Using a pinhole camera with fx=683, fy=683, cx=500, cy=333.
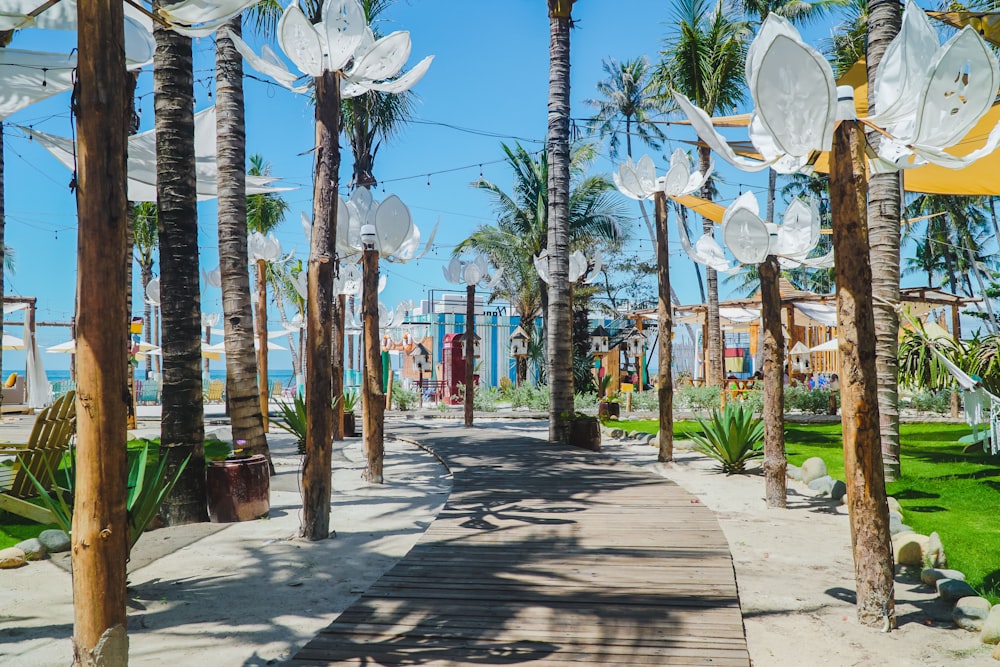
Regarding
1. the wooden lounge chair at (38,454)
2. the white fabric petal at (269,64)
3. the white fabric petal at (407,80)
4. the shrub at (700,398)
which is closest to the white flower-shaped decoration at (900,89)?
the white fabric petal at (407,80)

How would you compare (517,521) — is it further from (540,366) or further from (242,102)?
(540,366)

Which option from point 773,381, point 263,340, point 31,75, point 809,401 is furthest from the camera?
point 809,401

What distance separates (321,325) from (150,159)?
2.83 meters

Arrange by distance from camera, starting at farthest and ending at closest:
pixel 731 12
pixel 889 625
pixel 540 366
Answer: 1. pixel 540 366
2. pixel 731 12
3. pixel 889 625

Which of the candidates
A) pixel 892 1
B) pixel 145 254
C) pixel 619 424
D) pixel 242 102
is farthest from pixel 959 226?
pixel 145 254

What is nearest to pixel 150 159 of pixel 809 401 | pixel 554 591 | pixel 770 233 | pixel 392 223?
pixel 392 223

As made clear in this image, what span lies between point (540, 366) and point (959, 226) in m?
18.4

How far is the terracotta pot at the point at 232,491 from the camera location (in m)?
5.28

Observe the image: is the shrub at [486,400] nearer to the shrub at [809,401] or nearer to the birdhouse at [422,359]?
the birdhouse at [422,359]

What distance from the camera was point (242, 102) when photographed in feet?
24.2

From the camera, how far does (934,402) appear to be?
15172 millimetres

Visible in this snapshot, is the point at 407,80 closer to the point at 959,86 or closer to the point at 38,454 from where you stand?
the point at 959,86

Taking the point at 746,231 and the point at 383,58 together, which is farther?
the point at 746,231

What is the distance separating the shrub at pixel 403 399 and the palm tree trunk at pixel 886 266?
45.4 ft
